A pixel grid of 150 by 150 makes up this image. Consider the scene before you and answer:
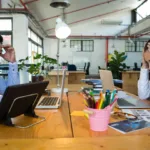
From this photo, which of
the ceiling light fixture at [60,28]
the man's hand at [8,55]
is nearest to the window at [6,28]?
the ceiling light fixture at [60,28]

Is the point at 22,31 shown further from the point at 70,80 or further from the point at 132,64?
the point at 132,64

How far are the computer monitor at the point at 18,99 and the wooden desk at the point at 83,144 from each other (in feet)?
0.63

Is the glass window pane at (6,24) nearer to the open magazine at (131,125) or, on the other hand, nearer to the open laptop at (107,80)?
the open laptop at (107,80)

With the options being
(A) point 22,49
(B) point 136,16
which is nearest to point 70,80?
(A) point 22,49

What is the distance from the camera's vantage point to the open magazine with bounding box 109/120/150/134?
3.01ft

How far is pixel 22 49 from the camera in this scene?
6.28 metres

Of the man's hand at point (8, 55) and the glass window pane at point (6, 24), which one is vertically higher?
the glass window pane at point (6, 24)

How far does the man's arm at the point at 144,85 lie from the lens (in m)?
1.82

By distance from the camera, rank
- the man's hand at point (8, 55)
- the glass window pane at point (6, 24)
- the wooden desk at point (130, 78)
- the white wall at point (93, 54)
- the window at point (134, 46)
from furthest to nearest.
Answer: the window at point (134, 46) < the white wall at point (93, 54) < the glass window pane at point (6, 24) < the wooden desk at point (130, 78) < the man's hand at point (8, 55)

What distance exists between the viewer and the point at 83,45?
13148 mm

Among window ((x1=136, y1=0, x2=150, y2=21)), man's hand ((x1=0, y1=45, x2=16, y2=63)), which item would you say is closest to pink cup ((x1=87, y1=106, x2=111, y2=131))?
man's hand ((x1=0, y1=45, x2=16, y2=63))

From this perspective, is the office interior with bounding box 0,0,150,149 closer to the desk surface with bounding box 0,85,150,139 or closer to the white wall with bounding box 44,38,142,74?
the white wall with bounding box 44,38,142,74

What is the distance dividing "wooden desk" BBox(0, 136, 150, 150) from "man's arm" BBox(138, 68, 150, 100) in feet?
3.47

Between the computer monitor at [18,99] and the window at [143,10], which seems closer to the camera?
the computer monitor at [18,99]
